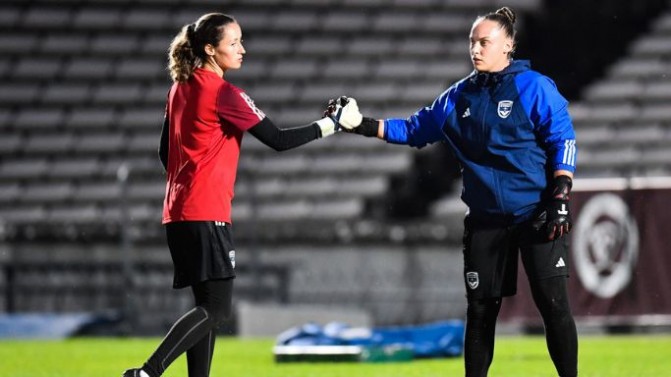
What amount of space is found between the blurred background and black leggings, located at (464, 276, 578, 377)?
6.65 metres

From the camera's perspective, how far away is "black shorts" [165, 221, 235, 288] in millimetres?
4914

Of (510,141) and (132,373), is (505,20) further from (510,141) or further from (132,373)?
(132,373)

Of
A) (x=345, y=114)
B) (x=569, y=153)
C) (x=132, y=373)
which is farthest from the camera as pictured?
(x=345, y=114)

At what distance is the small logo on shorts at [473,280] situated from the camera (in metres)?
5.07

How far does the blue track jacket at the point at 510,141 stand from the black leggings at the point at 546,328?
0.96 ft

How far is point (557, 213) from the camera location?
492 cm

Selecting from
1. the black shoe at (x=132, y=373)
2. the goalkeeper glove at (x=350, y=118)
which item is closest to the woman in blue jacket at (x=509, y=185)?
the goalkeeper glove at (x=350, y=118)

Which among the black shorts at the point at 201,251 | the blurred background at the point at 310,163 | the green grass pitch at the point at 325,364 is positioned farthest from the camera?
the blurred background at the point at 310,163

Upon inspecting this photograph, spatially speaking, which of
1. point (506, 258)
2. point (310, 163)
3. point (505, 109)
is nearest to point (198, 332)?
point (506, 258)

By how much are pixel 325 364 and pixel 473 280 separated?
12.8ft

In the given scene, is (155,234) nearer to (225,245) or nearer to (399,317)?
(399,317)

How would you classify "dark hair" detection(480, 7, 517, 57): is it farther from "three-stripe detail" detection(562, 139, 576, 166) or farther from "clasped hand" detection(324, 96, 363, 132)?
"clasped hand" detection(324, 96, 363, 132)

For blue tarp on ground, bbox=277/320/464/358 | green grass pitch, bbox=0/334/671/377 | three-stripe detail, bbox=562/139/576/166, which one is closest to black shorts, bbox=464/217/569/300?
three-stripe detail, bbox=562/139/576/166

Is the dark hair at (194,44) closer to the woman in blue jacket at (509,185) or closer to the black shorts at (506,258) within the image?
the woman in blue jacket at (509,185)
